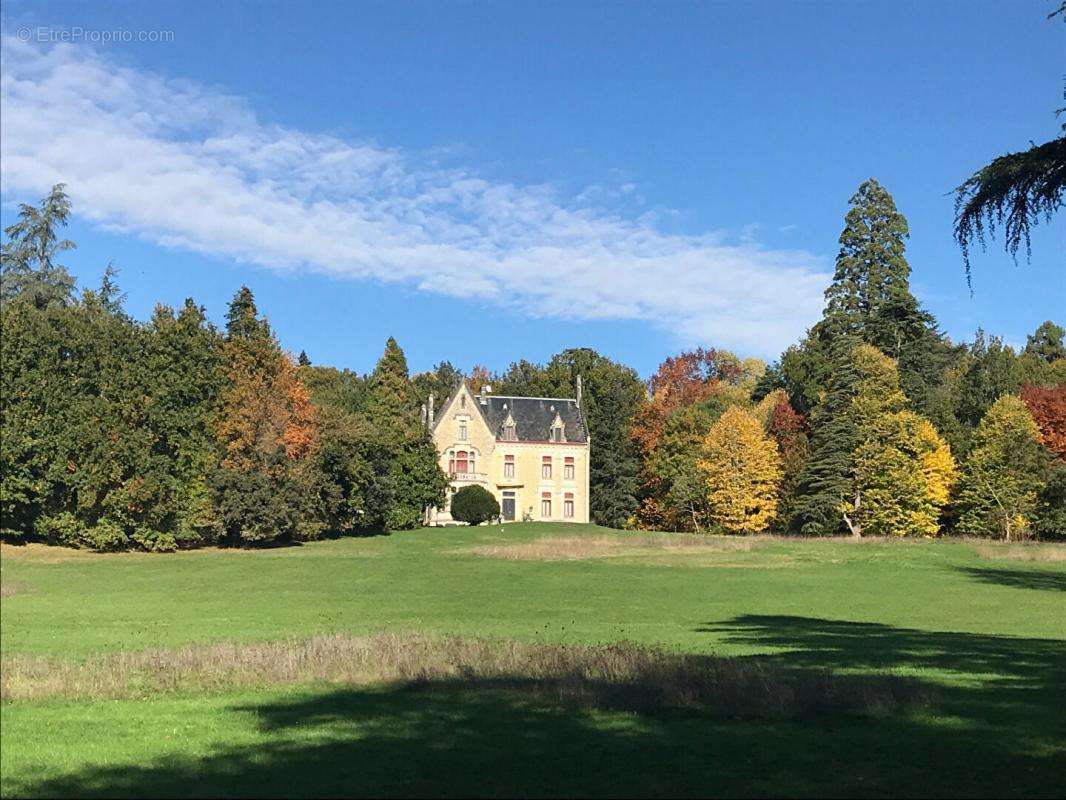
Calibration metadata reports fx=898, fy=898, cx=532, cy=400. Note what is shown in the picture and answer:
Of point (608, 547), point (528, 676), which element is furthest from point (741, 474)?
point (528, 676)

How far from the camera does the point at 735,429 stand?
252 feet

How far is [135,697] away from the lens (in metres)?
11.1

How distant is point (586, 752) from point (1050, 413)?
247ft

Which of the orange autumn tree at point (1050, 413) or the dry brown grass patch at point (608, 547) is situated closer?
the dry brown grass patch at point (608, 547)

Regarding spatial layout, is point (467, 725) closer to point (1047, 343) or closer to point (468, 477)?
point (468, 477)

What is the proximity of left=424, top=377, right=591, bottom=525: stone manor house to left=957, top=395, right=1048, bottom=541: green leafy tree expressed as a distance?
34017 millimetres

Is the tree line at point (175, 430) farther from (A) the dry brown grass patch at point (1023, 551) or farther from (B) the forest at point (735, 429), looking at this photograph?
(A) the dry brown grass patch at point (1023, 551)

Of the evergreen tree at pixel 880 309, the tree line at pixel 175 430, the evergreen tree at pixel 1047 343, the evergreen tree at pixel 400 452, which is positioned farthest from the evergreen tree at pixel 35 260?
the evergreen tree at pixel 1047 343

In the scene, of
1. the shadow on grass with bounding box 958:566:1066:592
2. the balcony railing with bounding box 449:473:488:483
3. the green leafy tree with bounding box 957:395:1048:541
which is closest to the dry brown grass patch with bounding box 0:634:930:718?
the shadow on grass with bounding box 958:566:1066:592

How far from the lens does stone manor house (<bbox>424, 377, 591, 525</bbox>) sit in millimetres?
84312

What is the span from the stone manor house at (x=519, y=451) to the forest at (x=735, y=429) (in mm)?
2927

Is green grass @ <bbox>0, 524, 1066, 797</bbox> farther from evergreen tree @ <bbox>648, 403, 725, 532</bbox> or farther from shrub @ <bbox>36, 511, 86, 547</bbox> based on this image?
evergreen tree @ <bbox>648, 403, 725, 532</bbox>

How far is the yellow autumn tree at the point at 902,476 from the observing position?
225 ft

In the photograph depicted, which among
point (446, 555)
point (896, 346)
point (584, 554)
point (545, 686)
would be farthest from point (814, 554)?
point (545, 686)
